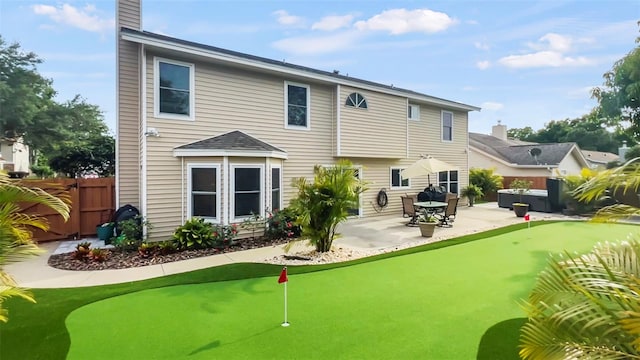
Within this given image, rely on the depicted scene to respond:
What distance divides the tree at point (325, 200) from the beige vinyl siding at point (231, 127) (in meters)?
2.50

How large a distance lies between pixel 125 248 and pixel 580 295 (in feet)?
29.7

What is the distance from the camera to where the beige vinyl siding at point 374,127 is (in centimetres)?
1280

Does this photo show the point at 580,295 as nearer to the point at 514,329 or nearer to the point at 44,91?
the point at 514,329

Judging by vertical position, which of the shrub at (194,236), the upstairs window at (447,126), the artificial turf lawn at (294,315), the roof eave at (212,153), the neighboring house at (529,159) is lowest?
the artificial turf lawn at (294,315)

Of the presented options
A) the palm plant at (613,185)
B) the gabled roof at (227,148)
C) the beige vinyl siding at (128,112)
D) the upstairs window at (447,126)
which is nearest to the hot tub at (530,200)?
the upstairs window at (447,126)

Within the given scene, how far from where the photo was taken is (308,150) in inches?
482

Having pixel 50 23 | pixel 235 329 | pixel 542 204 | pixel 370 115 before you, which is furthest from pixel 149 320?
pixel 542 204

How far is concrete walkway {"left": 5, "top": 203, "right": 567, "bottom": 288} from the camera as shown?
20.4ft

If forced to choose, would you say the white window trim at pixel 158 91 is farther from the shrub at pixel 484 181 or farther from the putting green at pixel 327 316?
the shrub at pixel 484 181

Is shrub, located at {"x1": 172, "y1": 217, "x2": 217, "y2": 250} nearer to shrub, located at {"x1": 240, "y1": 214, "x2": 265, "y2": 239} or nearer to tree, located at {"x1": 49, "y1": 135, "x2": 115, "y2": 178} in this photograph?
shrub, located at {"x1": 240, "y1": 214, "x2": 265, "y2": 239}

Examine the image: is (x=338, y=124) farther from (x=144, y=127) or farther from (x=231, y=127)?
(x=144, y=127)

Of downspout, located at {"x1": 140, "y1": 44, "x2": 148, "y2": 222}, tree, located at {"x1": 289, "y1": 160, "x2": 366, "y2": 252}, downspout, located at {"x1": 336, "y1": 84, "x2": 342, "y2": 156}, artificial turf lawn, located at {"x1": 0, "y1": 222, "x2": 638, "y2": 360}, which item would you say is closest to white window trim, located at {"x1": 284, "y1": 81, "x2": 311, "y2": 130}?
downspout, located at {"x1": 336, "y1": 84, "x2": 342, "y2": 156}

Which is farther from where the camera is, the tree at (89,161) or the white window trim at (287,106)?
the tree at (89,161)

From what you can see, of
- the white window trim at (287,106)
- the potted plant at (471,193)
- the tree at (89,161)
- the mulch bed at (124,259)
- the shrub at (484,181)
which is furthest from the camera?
the shrub at (484,181)
